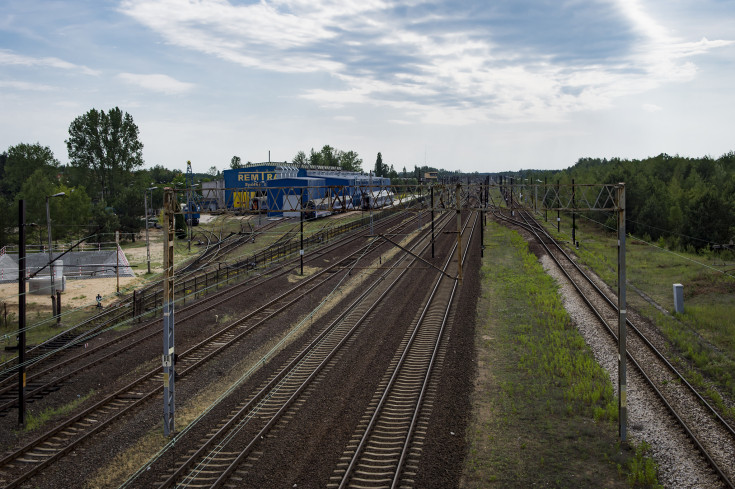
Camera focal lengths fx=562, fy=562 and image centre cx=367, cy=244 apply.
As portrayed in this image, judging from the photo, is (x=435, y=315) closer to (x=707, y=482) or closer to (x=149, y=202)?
(x=707, y=482)

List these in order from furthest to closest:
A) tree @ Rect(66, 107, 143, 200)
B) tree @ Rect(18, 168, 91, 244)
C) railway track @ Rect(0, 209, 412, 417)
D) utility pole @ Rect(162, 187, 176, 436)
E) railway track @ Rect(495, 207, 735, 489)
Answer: tree @ Rect(66, 107, 143, 200) < tree @ Rect(18, 168, 91, 244) < railway track @ Rect(0, 209, 412, 417) < utility pole @ Rect(162, 187, 176, 436) < railway track @ Rect(495, 207, 735, 489)

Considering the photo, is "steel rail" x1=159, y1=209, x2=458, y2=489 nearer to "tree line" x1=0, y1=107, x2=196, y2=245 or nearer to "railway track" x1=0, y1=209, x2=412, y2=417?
"railway track" x1=0, y1=209, x2=412, y2=417

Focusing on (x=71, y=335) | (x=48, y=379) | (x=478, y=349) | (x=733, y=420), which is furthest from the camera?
(x=71, y=335)

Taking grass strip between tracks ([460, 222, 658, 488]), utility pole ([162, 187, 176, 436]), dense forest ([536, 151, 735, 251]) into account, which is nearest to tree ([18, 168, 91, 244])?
utility pole ([162, 187, 176, 436])

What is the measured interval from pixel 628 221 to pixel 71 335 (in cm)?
5268

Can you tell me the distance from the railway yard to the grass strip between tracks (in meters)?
0.47

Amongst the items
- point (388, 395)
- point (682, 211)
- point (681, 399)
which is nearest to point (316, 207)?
point (682, 211)

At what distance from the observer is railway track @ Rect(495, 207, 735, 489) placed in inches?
477

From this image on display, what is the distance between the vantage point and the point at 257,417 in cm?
1458

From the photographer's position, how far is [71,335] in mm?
23125

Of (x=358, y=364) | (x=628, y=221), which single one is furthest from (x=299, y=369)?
(x=628, y=221)

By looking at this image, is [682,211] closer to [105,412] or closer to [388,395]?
[388,395]

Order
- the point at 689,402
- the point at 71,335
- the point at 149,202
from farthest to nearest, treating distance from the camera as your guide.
Result: 1. the point at 149,202
2. the point at 71,335
3. the point at 689,402

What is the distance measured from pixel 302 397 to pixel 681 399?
10.4 m
